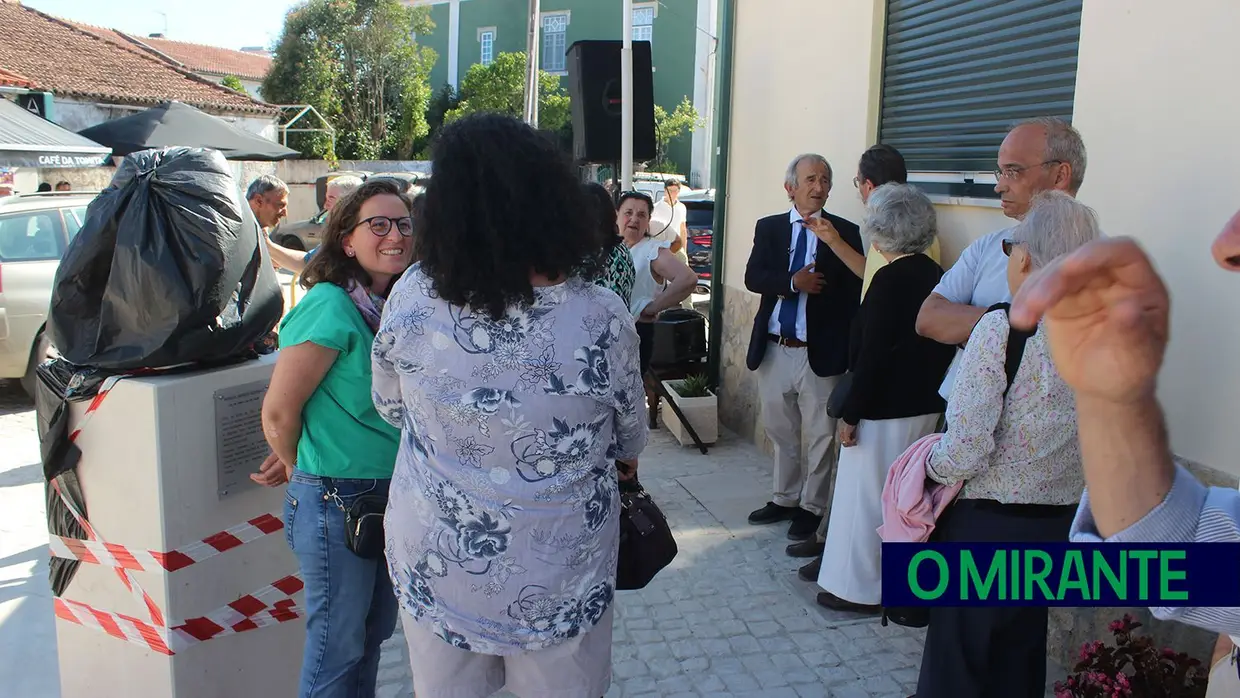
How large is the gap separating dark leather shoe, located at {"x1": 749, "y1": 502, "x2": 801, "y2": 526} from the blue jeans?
2.90 m

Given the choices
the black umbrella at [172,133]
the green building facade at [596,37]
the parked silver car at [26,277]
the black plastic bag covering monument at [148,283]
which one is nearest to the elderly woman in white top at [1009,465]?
the black plastic bag covering monument at [148,283]

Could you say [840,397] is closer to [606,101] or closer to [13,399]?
[606,101]

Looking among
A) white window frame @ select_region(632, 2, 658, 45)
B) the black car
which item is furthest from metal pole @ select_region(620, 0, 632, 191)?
white window frame @ select_region(632, 2, 658, 45)

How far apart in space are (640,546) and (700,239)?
1266 cm

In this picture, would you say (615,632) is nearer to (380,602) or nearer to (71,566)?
(380,602)

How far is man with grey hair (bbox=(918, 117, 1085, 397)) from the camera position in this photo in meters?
3.02

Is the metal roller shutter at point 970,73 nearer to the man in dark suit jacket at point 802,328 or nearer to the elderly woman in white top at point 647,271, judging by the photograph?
the man in dark suit jacket at point 802,328

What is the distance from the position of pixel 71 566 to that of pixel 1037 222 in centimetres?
299

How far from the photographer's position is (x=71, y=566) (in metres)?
2.87

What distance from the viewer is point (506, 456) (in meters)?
1.83

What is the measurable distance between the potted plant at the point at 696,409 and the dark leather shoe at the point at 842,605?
98.8 inches

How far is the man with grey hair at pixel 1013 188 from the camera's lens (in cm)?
302

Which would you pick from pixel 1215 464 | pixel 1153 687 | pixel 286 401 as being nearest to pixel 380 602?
pixel 286 401

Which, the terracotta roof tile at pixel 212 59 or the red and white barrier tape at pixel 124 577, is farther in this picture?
the terracotta roof tile at pixel 212 59
